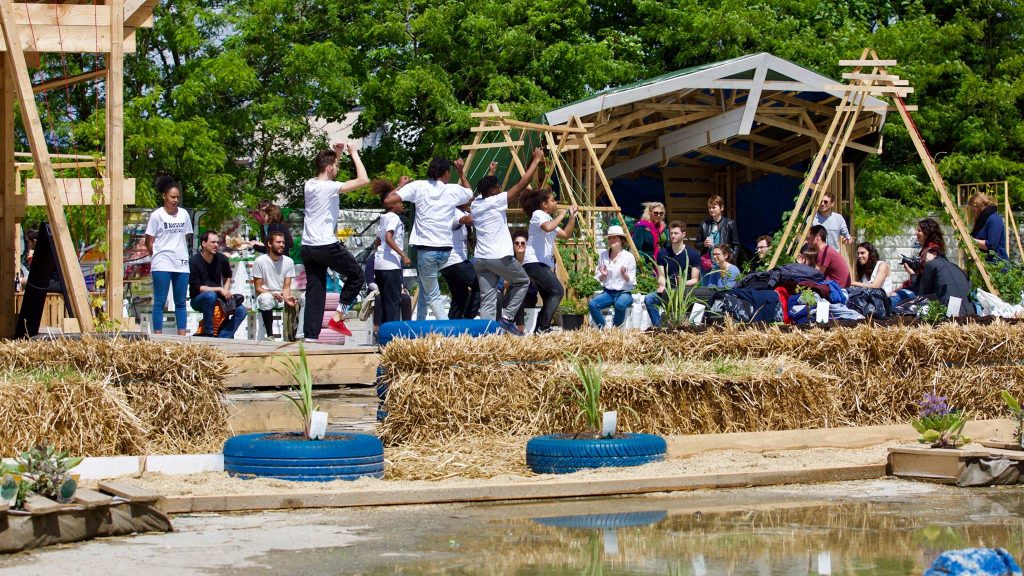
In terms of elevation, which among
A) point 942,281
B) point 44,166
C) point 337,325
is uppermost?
point 44,166

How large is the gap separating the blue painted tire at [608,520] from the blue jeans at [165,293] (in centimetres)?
778

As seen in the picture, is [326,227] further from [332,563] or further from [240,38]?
[240,38]

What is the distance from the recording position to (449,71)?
26625 mm

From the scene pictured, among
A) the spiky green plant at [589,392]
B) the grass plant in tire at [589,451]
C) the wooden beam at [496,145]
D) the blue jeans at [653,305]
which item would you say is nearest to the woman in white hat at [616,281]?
the blue jeans at [653,305]

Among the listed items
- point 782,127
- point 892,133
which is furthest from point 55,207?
point 892,133

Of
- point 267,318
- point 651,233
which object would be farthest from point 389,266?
point 651,233

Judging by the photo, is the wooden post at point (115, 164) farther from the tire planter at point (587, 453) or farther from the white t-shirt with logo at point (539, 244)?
the white t-shirt with logo at point (539, 244)

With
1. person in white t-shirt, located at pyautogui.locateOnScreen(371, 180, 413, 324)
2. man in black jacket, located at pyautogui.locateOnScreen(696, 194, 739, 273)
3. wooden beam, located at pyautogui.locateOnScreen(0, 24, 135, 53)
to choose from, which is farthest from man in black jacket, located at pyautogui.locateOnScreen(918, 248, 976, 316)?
wooden beam, located at pyautogui.locateOnScreen(0, 24, 135, 53)

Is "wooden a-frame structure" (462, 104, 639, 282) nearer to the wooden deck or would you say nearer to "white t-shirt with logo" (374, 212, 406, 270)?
"white t-shirt with logo" (374, 212, 406, 270)

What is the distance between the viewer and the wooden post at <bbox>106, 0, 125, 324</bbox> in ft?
35.3

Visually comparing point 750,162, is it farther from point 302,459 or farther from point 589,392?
point 302,459

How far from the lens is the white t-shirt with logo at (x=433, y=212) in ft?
44.7

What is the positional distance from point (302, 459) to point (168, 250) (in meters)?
6.37

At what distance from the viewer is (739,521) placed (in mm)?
7191
